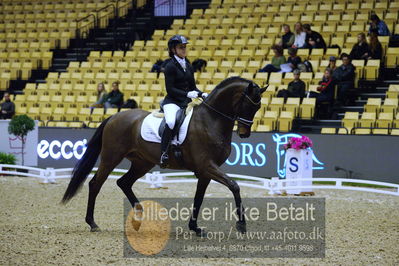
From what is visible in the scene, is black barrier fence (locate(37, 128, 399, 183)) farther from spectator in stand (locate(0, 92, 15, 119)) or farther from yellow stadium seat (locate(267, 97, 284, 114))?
spectator in stand (locate(0, 92, 15, 119))

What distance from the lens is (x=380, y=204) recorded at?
39.8 feet

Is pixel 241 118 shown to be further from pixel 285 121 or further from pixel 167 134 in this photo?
pixel 285 121

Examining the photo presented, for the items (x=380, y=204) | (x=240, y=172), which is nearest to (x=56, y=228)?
(x=380, y=204)

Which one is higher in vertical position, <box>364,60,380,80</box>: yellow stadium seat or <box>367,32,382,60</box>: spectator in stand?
<box>367,32,382,60</box>: spectator in stand

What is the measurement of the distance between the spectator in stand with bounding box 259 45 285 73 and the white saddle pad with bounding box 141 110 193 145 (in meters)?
9.79

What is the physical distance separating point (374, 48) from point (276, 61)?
109 inches

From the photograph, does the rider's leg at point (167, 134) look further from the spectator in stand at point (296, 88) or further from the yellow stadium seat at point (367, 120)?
the spectator in stand at point (296, 88)

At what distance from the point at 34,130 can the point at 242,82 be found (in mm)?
10166

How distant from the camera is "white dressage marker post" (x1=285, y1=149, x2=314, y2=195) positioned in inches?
530

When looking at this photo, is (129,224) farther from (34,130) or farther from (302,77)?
(302,77)

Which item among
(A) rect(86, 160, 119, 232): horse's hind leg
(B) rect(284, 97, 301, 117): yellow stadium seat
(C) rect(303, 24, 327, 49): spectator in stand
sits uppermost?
(C) rect(303, 24, 327, 49): spectator in stand

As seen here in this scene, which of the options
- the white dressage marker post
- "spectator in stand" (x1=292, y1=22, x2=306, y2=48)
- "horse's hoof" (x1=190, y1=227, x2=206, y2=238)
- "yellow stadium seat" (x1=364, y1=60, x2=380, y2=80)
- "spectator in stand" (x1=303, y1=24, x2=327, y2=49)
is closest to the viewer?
"horse's hoof" (x1=190, y1=227, x2=206, y2=238)

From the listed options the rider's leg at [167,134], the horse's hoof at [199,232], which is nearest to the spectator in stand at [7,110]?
the rider's leg at [167,134]

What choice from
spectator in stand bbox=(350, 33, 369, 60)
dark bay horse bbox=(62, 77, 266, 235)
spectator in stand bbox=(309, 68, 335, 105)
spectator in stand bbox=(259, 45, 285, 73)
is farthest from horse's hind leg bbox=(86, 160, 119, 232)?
spectator in stand bbox=(350, 33, 369, 60)
